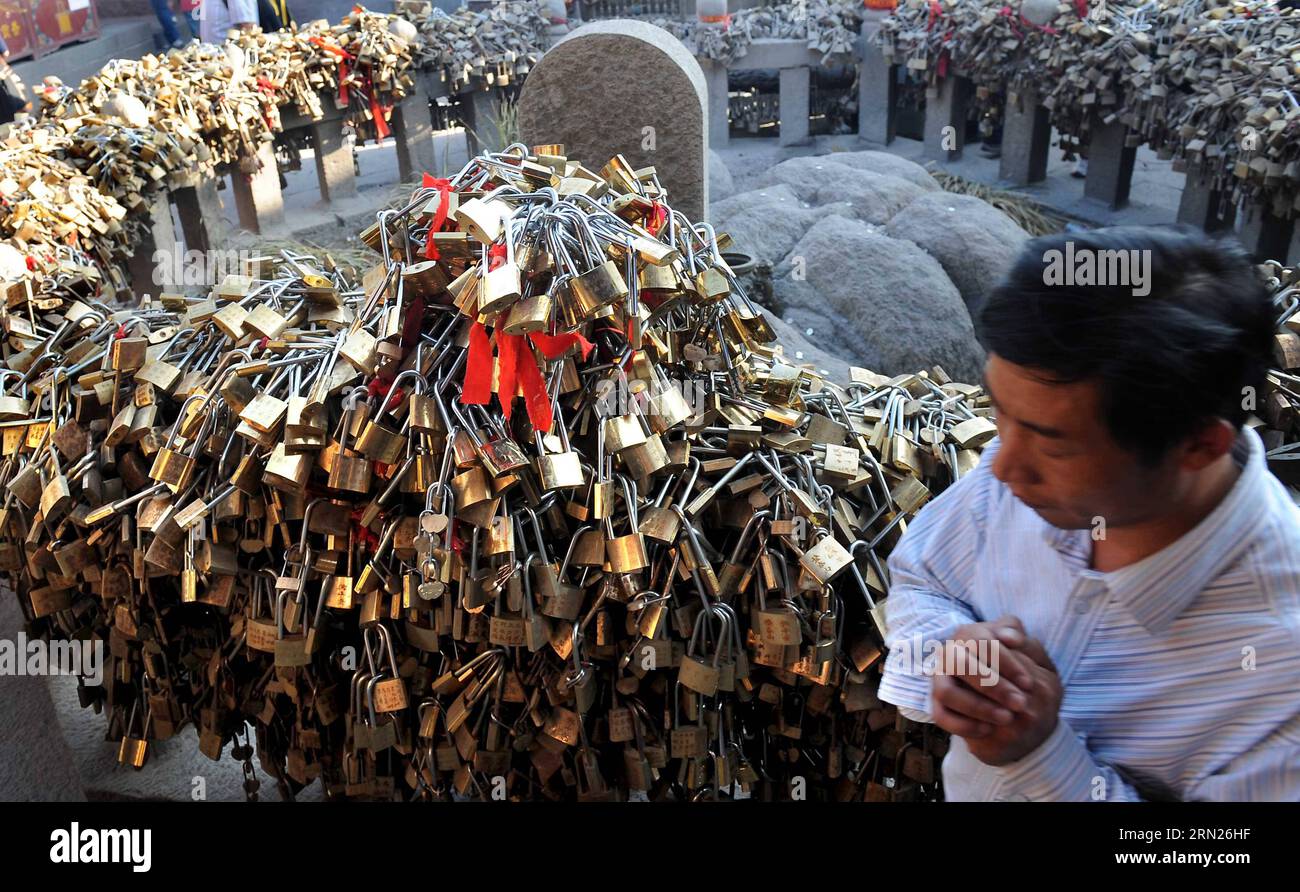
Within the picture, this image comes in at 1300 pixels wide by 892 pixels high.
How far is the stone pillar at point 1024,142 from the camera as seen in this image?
1041 cm

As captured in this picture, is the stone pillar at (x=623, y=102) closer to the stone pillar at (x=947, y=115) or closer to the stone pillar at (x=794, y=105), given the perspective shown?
the stone pillar at (x=947, y=115)

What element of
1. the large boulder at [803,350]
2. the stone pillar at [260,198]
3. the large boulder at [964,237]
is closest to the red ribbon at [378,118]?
the stone pillar at [260,198]

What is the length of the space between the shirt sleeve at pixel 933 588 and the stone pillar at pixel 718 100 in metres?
11.6

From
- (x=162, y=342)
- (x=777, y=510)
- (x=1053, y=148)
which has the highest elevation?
(x=162, y=342)

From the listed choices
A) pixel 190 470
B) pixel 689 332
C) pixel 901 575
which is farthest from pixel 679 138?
pixel 901 575

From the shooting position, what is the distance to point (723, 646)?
2.16 m

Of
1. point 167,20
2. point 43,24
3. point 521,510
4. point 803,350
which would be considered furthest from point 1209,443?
point 43,24

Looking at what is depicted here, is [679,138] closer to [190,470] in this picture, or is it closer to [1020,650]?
[190,470]

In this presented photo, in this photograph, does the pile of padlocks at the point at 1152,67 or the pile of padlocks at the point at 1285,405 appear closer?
the pile of padlocks at the point at 1285,405

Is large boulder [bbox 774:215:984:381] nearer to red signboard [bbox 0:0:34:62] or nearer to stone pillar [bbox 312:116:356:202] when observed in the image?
stone pillar [bbox 312:116:356:202]

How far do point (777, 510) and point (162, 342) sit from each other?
1671mm

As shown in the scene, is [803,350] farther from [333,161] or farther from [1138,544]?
[333,161]

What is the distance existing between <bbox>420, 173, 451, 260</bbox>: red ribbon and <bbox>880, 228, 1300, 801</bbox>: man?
137 cm

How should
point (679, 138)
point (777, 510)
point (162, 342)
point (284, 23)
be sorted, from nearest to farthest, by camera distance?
point (777, 510)
point (162, 342)
point (679, 138)
point (284, 23)
